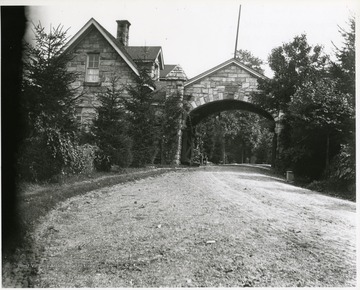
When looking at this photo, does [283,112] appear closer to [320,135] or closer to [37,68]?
[320,135]

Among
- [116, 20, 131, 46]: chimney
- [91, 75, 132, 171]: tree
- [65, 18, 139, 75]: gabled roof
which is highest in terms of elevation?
[116, 20, 131, 46]: chimney

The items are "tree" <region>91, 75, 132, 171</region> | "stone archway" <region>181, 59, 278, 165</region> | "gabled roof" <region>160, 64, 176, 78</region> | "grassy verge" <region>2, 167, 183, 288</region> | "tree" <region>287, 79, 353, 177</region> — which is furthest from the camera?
"gabled roof" <region>160, 64, 176, 78</region>

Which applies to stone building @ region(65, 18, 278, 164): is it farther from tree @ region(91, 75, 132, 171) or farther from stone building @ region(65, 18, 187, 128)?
tree @ region(91, 75, 132, 171)

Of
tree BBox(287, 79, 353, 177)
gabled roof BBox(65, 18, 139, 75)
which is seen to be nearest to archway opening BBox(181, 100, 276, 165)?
gabled roof BBox(65, 18, 139, 75)

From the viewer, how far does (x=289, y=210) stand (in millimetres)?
6398

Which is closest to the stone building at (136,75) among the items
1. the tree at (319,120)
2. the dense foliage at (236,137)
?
the tree at (319,120)

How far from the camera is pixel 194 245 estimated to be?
4.29 meters

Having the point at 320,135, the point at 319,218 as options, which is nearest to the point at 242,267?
the point at 319,218

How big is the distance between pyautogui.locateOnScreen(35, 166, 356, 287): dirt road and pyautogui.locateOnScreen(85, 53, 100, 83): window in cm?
1270

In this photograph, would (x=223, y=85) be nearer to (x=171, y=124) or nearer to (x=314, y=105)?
(x=171, y=124)

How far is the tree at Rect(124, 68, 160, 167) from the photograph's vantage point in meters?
14.0

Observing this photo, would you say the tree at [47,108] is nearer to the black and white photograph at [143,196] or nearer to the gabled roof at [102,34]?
the black and white photograph at [143,196]

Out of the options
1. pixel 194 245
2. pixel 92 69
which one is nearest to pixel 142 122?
pixel 92 69

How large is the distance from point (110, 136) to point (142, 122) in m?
2.92
